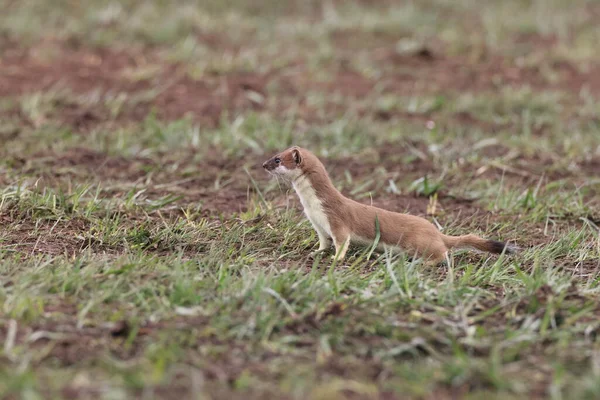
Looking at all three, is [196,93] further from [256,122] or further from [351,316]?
[351,316]

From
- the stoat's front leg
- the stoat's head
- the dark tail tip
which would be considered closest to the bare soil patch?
the stoat's head

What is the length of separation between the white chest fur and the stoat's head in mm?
Result: 57

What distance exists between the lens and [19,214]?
566cm

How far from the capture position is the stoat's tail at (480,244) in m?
5.18

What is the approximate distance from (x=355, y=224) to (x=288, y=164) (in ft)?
1.80

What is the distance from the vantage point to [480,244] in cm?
524

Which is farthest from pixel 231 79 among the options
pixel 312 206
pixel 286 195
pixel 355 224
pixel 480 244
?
pixel 480 244

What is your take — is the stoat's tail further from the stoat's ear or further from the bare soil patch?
the bare soil patch

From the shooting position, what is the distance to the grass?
12.5 ft

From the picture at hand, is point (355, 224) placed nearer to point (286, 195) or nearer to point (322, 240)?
→ point (322, 240)

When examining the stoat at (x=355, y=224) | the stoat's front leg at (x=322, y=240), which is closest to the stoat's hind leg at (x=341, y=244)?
the stoat at (x=355, y=224)

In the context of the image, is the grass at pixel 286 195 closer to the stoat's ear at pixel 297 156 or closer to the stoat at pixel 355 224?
the stoat at pixel 355 224

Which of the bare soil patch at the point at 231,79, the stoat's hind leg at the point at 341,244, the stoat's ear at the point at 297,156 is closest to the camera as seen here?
the stoat's hind leg at the point at 341,244

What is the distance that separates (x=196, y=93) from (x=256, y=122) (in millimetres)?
1309
